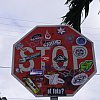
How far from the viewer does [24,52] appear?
3.48m

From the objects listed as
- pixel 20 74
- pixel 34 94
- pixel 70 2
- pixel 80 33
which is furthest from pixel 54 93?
pixel 70 2

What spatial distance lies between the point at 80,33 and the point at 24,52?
2.23ft

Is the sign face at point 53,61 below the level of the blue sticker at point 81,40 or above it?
below

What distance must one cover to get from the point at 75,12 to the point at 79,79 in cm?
75

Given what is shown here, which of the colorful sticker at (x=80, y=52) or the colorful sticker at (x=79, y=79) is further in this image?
the colorful sticker at (x=80, y=52)

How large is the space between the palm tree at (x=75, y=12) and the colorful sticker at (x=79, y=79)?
53 cm

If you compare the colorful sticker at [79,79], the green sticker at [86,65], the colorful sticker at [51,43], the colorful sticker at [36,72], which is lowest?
the colorful sticker at [79,79]

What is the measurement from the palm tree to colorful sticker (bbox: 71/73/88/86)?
0.53m

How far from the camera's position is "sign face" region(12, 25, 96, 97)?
3.28m

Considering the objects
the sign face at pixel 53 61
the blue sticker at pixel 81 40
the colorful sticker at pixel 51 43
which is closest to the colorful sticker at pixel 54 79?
the sign face at pixel 53 61

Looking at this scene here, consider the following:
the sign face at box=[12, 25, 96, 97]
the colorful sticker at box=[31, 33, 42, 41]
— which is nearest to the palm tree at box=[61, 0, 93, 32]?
the sign face at box=[12, 25, 96, 97]

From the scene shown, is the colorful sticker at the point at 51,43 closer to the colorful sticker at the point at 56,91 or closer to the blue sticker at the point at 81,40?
the blue sticker at the point at 81,40

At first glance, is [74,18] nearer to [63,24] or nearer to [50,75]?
[63,24]

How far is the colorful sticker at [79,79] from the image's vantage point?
10.8ft
